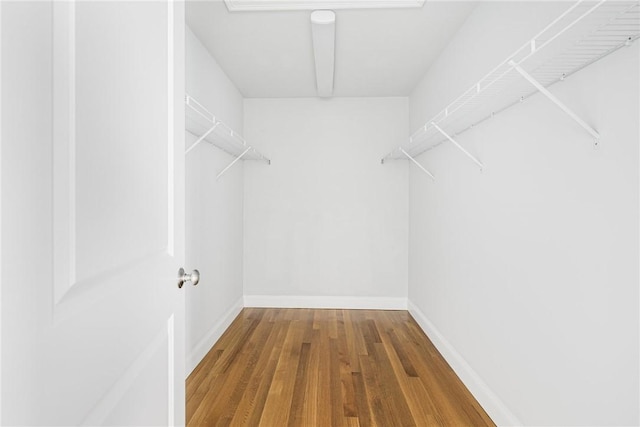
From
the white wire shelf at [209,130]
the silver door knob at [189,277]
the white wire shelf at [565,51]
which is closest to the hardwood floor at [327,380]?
the silver door knob at [189,277]

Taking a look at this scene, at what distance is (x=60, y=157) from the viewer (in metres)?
0.53

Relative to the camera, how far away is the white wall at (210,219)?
8.48 ft

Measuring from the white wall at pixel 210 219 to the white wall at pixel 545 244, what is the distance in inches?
74.6

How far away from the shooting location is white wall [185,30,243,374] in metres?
2.59

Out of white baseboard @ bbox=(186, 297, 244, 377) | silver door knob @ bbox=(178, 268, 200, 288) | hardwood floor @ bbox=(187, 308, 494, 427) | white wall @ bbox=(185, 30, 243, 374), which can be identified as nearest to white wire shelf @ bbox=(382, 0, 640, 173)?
silver door knob @ bbox=(178, 268, 200, 288)

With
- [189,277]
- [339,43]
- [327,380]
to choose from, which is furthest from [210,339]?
[339,43]

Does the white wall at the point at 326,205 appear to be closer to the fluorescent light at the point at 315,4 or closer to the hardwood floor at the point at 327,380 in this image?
the hardwood floor at the point at 327,380

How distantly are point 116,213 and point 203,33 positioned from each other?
2.44 meters

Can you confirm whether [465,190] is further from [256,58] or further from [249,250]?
[249,250]

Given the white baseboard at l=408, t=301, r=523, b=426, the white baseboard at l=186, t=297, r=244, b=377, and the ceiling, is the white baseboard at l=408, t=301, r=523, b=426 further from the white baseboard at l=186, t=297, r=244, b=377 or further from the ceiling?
the ceiling

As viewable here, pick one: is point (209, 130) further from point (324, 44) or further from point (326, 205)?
point (326, 205)

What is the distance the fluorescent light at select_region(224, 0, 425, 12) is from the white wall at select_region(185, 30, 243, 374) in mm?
473

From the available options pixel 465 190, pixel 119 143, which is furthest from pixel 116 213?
pixel 465 190

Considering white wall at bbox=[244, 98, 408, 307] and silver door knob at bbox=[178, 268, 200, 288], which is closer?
silver door knob at bbox=[178, 268, 200, 288]
